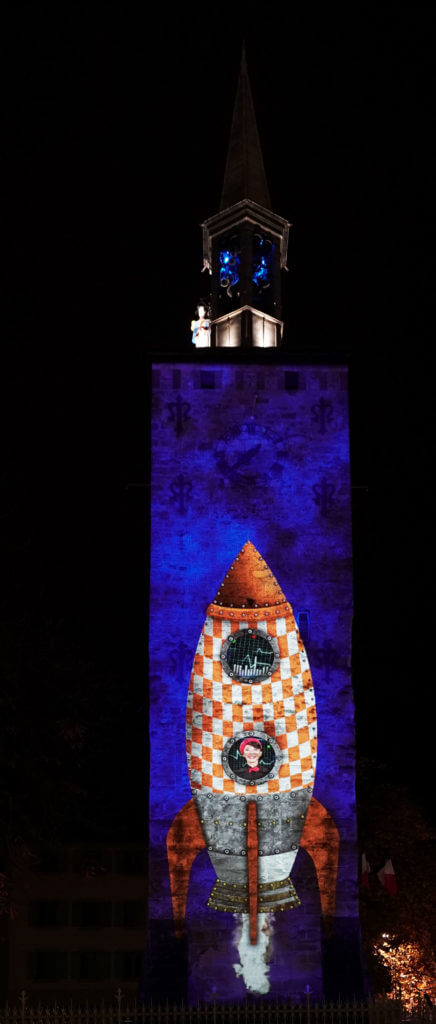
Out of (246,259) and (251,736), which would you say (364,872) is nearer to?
(251,736)

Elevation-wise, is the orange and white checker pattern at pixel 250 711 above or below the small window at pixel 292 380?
below

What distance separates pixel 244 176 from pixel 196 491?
8.77 m

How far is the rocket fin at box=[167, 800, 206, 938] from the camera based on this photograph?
23769mm

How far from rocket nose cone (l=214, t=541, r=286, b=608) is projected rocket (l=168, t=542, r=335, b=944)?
0.07ft

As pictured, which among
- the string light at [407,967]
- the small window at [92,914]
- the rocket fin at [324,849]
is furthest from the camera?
the small window at [92,914]

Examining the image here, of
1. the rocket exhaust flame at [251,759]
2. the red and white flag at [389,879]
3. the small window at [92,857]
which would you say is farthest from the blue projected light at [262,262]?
the small window at [92,857]

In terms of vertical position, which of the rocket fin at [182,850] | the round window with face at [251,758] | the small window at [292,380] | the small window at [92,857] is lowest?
the small window at [92,857]

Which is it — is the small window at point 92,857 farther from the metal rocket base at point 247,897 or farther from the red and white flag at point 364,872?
the metal rocket base at point 247,897

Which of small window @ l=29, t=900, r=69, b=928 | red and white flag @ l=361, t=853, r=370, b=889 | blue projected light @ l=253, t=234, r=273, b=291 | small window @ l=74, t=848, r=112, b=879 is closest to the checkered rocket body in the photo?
blue projected light @ l=253, t=234, r=273, b=291

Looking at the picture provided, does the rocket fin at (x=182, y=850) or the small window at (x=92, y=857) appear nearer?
the rocket fin at (x=182, y=850)

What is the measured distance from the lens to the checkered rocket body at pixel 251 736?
2402 cm

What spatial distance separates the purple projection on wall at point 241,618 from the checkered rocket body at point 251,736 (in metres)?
0.07

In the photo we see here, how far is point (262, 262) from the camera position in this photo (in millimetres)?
28797

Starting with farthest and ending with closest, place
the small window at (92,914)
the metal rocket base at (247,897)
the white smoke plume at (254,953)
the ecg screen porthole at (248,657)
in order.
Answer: the small window at (92,914)
the ecg screen porthole at (248,657)
the metal rocket base at (247,897)
the white smoke plume at (254,953)
